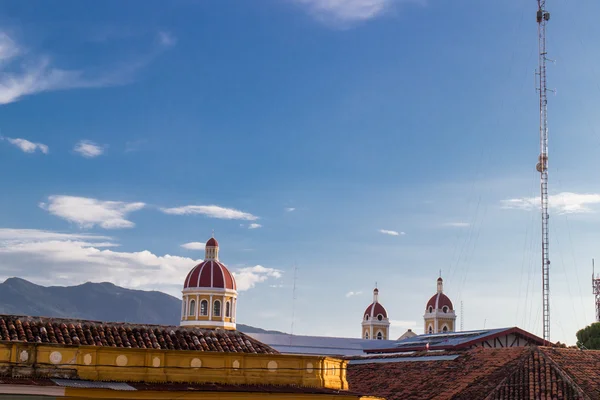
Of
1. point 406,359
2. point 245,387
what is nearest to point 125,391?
point 245,387

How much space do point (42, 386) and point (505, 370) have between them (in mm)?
18244

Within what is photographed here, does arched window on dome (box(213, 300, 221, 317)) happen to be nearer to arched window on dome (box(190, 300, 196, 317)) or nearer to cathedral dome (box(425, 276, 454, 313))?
arched window on dome (box(190, 300, 196, 317))

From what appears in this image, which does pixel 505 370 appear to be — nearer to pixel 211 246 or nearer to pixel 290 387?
pixel 290 387

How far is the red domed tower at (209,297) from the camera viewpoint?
75.7 m

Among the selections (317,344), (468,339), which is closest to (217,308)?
(317,344)

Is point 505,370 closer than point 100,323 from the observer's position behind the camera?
No

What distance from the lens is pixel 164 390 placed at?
18812mm

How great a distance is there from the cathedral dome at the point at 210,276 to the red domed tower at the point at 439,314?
28694 mm

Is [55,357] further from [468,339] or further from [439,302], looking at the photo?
[439,302]

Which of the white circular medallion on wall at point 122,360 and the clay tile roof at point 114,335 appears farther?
the clay tile roof at point 114,335

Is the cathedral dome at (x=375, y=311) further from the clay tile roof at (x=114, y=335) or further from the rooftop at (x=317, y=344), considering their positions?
the clay tile roof at (x=114, y=335)

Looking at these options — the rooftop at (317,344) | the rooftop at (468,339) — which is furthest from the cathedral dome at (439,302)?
the rooftop at (468,339)

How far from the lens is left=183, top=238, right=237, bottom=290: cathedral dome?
76.3 metres

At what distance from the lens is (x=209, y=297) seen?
7581 cm
